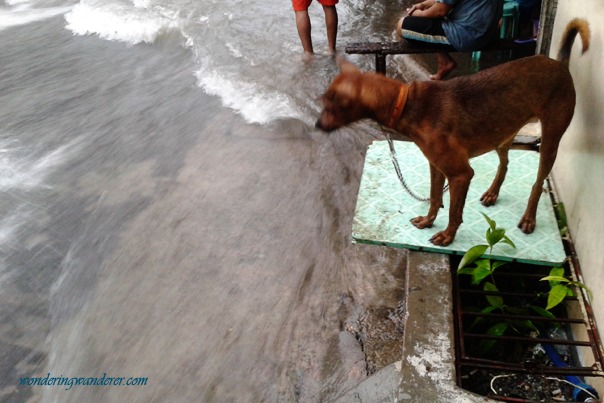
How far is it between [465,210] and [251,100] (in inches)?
153

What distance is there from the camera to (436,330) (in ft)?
10.8

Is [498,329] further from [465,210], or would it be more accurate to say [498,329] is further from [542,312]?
[465,210]

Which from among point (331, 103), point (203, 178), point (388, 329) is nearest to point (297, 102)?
point (203, 178)

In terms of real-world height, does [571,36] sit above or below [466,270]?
above

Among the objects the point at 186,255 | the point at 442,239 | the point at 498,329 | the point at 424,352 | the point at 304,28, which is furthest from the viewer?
the point at 304,28

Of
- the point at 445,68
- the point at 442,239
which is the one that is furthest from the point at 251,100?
the point at 442,239

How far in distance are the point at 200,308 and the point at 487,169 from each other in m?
2.77

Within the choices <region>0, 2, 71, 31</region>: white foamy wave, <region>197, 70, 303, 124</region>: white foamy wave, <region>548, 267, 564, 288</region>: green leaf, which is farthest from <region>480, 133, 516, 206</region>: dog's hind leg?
<region>0, 2, 71, 31</region>: white foamy wave

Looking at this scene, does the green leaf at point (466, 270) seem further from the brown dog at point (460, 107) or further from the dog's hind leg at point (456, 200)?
the brown dog at point (460, 107)

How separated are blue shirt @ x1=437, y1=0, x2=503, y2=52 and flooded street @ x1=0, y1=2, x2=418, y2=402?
1.41 metres

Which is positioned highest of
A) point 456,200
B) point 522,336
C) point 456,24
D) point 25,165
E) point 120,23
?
point 456,24

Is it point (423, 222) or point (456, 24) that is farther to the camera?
point (456, 24)

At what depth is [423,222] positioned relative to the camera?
4.09 meters

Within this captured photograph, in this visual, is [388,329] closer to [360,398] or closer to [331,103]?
[360,398]
